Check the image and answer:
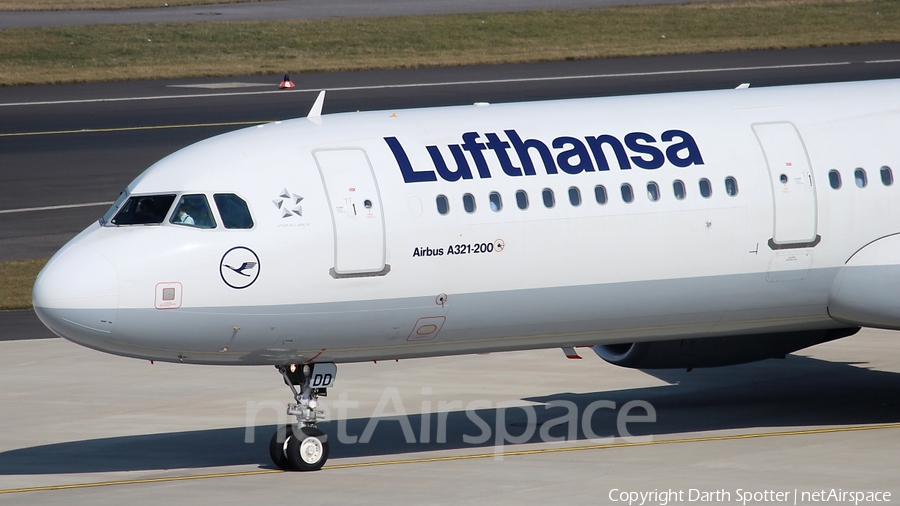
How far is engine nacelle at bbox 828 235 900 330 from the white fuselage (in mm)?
28

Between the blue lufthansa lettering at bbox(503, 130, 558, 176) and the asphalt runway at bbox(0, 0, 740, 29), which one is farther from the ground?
the asphalt runway at bbox(0, 0, 740, 29)

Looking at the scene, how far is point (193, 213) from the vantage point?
19.0 meters

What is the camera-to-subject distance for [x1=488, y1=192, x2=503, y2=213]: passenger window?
19797 millimetres

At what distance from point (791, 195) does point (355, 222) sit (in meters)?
6.13

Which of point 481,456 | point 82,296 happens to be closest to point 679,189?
point 481,456

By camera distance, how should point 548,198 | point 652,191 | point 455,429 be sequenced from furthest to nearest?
point 455,429, point 652,191, point 548,198

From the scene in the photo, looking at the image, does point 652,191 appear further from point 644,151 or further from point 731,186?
point 731,186

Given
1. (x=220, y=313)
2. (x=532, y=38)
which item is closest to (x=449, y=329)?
(x=220, y=313)

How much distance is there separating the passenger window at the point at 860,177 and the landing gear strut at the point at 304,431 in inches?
304

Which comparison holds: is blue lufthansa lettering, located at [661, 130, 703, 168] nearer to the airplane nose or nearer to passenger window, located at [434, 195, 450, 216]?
passenger window, located at [434, 195, 450, 216]

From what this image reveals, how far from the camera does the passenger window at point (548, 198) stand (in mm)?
20062

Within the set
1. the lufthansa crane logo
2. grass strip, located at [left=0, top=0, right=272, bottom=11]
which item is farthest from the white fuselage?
grass strip, located at [left=0, top=0, right=272, bottom=11]

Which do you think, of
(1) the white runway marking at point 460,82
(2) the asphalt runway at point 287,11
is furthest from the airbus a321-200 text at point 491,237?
(2) the asphalt runway at point 287,11

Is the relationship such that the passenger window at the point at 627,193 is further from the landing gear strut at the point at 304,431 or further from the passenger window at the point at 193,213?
the passenger window at the point at 193,213
